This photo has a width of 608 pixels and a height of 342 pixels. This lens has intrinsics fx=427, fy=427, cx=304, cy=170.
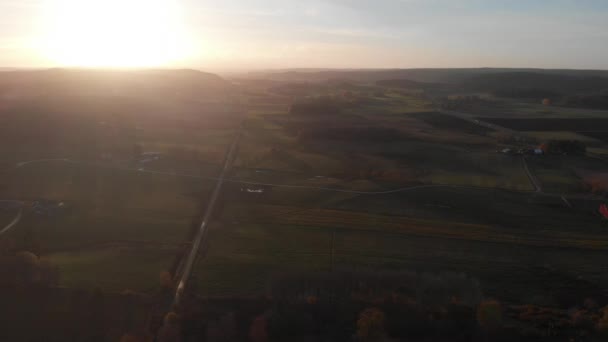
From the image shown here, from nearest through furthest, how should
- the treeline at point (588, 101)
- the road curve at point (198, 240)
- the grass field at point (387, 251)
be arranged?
the road curve at point (198, 240)
the grass field at point (387, 251)
the treeline at point (588, 101)

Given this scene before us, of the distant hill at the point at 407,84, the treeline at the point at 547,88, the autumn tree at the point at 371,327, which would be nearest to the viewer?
the autumn tree at the point at 371,327

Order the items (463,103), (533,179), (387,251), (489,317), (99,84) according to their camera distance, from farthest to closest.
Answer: (463,103) → (99,84) → (533,179) → (387,251) → (489,317)

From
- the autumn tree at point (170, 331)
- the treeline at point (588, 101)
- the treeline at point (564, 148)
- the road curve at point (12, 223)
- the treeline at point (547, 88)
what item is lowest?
the autumn tree at point (170, 331)

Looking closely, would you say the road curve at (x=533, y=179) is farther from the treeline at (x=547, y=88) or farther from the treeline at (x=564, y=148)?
the treeline at (x=547, y=88)

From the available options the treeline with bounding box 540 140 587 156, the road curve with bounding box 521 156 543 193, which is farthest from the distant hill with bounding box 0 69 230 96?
the treeline with bounding box 540 140 587 156

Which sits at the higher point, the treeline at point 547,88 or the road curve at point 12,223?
the treeline at point 547,88

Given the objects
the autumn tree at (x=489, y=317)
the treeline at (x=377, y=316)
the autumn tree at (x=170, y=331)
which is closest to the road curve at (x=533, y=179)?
the treeline at (x=377, y=316)

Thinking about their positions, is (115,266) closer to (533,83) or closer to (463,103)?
(463,103)

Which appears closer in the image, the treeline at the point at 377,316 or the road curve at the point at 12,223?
the treeline at the point at 377,316

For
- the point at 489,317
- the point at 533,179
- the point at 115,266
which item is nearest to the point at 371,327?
the point at 489,317

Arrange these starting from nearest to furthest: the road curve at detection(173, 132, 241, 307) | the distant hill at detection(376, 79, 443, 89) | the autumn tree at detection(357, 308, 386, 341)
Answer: the autumn tree at detection(357, 308, 386, 341)
the road curve at detection(173, 132, 241, 307)
the distant hill at detection(376, 79, 443, 89)

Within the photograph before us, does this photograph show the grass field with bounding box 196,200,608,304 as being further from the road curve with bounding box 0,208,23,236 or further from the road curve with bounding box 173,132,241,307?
the road curve with bounding box 0,208,23,236

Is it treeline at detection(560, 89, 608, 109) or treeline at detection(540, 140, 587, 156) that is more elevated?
treeline at detection(560, 89, 608, 109)
